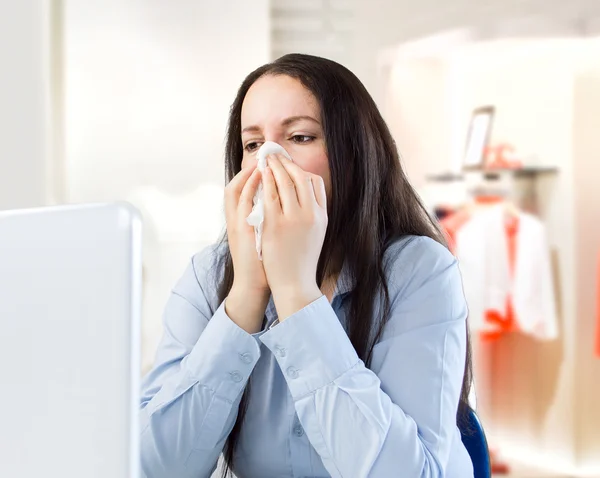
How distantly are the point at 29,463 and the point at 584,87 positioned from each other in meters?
3.18

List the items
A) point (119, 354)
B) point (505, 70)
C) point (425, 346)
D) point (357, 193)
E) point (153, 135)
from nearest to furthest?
point (119, 354) → point (425, 346) → point (357, 193) → point (153, 135) → point (505, 70)

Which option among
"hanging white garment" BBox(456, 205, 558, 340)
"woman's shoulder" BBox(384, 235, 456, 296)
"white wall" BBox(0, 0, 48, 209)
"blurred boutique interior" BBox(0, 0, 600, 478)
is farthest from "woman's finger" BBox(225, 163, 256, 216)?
"hanging white garment" BBox(456, 205, 558, 340)

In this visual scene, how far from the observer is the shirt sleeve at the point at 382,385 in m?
0.87

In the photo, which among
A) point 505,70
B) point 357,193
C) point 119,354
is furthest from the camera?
point 505,70

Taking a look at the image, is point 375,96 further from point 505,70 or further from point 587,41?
point 587,41

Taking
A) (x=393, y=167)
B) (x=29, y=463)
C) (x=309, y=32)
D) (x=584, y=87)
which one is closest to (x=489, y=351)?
(x=584, y=87)

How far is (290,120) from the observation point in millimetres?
1055

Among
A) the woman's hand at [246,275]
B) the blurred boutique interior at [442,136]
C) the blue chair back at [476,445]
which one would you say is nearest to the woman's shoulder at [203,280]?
the woman's hand at [246,275]

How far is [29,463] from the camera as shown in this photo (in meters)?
0.39

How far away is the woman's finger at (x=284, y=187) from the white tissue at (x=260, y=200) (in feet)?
0.08

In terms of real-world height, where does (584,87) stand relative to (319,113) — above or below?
above

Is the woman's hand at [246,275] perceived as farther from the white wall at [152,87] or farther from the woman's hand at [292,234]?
the white wall at [152,87]

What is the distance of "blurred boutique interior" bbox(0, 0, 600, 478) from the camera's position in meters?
2.97

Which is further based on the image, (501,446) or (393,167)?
(501,446)
